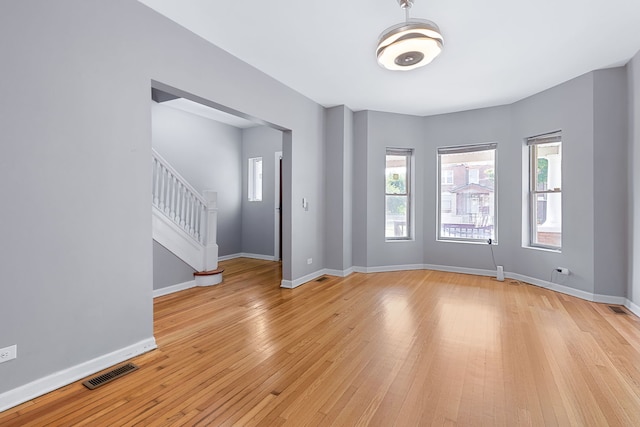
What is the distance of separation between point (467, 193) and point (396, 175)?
1.29 meters

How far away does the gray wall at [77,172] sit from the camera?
179 centimetres

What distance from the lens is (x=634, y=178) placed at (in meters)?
3.37

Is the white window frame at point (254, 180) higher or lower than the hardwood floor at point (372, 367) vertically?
higher

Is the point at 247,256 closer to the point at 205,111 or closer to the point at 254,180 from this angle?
the point at 254,180

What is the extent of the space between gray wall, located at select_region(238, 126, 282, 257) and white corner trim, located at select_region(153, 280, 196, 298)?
237cm

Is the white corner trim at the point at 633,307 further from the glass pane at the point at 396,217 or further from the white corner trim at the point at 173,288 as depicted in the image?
the white corner trim at the point at 173,288

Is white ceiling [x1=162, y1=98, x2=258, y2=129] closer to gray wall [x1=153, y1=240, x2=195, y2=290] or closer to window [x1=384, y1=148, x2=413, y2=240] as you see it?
gray wall [x1=153, y1=240, x2=195, y2=290]

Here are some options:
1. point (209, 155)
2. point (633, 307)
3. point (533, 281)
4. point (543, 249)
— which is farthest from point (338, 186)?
point (633, 307)

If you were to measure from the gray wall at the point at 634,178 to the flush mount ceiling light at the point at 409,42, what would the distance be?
8.79 ft

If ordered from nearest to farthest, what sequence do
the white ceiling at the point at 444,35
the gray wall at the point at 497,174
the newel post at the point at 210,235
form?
the white ceiling at the point at 444,35, the newel post at the point at 210,235, the gray wall at the point at 497,174

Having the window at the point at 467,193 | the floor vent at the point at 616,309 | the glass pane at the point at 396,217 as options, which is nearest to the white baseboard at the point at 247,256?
the glass pane at the point at 396,217

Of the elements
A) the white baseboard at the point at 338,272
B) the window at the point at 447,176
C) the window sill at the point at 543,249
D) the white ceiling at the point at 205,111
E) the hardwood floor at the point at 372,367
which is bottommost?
the hardwood floor at the point at 372,367

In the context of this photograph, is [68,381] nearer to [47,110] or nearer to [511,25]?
[47,110]

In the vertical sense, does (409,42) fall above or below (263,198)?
above
